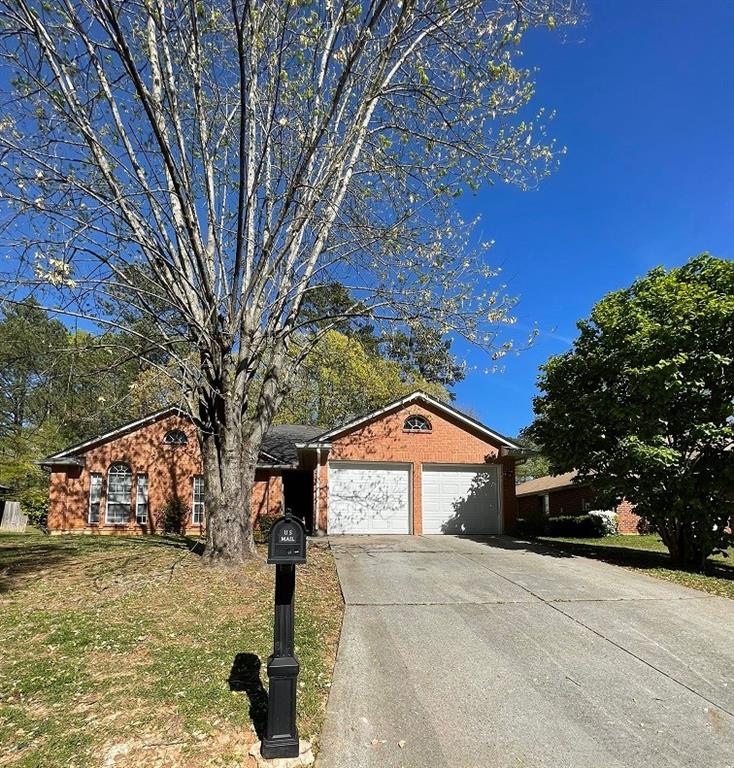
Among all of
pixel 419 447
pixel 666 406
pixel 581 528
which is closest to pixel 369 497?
pixel 419 447

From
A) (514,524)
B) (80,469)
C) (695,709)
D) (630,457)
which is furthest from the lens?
(80,469)

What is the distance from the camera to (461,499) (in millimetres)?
16766

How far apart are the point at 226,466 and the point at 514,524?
37.9 ft

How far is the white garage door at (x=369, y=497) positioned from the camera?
1622cm

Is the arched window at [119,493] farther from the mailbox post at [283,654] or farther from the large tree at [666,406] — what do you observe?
the mailbox post at [283,654]

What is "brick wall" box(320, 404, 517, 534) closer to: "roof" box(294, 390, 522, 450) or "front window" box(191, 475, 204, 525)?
"roof" box(294, 390, 522, 450)

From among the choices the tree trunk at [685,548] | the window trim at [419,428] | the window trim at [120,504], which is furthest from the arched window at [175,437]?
the tree trunk at [685,548]

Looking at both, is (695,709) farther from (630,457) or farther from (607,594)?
(630,457)

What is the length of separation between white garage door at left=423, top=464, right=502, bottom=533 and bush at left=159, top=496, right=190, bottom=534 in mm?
9097

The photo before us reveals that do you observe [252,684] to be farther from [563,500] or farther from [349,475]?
[563,500]

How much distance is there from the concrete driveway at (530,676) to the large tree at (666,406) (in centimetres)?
286

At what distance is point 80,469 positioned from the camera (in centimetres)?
1853

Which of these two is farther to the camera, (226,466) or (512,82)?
(226,466)

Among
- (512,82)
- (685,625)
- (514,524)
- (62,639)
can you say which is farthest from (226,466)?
(514,524)
